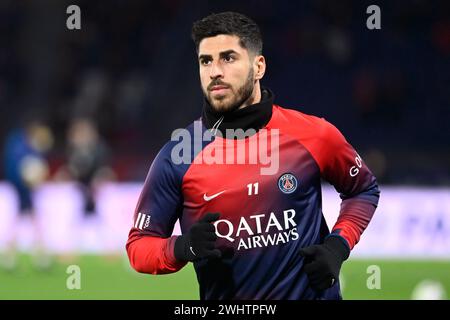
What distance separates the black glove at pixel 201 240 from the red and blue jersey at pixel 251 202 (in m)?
0.16

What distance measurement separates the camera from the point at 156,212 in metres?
4.73

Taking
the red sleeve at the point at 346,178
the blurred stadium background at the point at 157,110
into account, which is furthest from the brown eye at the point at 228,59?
the blurred stadium background at the point at 157,110

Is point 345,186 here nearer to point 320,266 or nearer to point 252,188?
point 252,188

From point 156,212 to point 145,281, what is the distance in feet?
25.6

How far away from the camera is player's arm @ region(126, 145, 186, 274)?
184 inches

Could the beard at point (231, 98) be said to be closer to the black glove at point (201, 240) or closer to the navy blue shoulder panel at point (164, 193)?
the navy blue shoulder panel at point (164, 193)

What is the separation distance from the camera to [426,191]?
14.5 meters

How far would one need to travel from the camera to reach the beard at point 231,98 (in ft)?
15.5

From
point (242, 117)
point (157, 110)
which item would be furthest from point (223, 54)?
point (157, 110)

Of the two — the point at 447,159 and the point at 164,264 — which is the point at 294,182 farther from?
the point at 447,159

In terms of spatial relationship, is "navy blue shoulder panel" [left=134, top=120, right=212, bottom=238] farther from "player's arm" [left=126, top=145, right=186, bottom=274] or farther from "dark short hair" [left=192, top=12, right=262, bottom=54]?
"dark short hair" [left=192, top=12, right=262, bottom=54]

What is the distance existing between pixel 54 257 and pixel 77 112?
4587mm

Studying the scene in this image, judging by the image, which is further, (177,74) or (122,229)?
(177,74)
